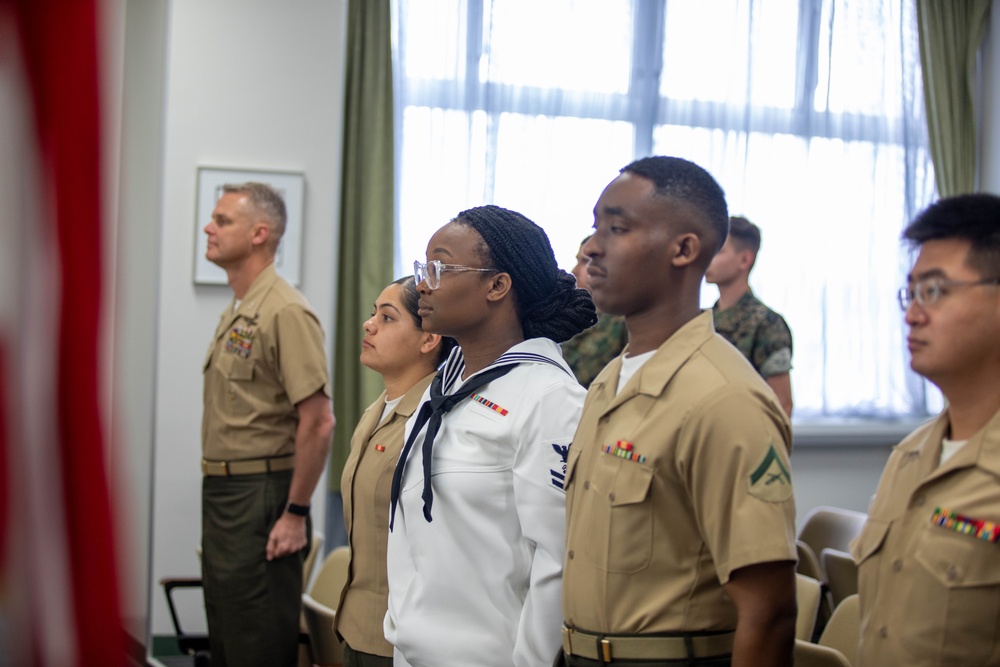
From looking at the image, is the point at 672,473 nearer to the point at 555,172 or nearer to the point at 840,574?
the point at 840,574

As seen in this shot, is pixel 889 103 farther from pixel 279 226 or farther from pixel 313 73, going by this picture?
pixel 279 226

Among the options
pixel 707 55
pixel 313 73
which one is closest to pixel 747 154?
pixel 707 55

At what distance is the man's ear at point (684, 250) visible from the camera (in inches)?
61.7

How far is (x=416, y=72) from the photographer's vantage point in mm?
5277

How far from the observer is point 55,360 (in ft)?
1.30

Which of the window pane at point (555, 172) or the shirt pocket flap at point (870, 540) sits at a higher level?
the window pane at point (555, 172)

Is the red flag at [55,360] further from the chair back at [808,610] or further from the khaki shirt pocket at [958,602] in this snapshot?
the chair back at [808,610]

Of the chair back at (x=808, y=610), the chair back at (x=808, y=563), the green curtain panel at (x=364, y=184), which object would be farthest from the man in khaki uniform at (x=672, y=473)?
the green curtain panel at (x=364, y=184)

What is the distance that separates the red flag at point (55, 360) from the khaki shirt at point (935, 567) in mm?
1288

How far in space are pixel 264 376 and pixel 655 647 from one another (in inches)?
82.4

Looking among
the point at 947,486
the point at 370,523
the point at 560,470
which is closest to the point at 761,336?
the point at 370,523

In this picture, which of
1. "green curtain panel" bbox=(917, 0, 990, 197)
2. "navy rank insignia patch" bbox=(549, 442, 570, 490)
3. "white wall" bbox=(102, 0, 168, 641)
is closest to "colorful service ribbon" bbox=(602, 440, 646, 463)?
"navy rank insignia patch" bbox=(549, 442, 570, 490)

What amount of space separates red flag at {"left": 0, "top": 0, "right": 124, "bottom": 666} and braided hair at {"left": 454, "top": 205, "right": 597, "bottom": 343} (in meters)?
1.60

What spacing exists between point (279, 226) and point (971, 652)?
2.66m
